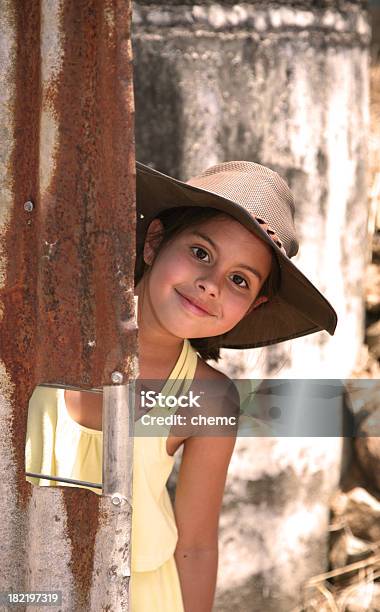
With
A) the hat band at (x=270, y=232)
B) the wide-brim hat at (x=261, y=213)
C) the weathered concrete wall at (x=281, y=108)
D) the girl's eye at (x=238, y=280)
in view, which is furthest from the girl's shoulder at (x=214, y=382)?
the weathered concrete wall at (x=281, y=108)

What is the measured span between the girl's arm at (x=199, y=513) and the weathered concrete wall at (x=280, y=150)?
103 centimetres

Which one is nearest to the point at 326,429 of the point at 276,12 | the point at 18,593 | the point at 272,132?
the point at 272,132

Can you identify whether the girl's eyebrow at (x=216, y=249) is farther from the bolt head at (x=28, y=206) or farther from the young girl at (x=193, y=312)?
the bolt head at (x=28, y=206)

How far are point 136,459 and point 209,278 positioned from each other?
34 cm

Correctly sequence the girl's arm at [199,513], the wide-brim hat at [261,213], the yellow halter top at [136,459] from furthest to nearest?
the girl's arm at [199,513], the wide-brim hat at [261,213], the yellow halter top at [136,459]

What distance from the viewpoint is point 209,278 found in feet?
5.60

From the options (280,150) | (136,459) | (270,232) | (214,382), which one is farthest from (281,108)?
(136,459)

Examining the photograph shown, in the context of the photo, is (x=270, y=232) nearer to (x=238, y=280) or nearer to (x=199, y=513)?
(x=238, y=280)

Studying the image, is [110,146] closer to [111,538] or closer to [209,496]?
[111,538]

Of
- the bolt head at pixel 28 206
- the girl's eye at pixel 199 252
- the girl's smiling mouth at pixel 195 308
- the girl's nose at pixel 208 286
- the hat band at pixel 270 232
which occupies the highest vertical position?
the bolt head at pixel 28 206

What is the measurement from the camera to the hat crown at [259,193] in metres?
1.66

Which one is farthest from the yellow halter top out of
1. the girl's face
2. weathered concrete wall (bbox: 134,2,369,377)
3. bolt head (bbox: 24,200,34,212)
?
weathered concrete wall (bbox: 134,2,369,377)

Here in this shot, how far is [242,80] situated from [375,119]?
72 centimetres

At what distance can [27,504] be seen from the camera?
3.96 ft
